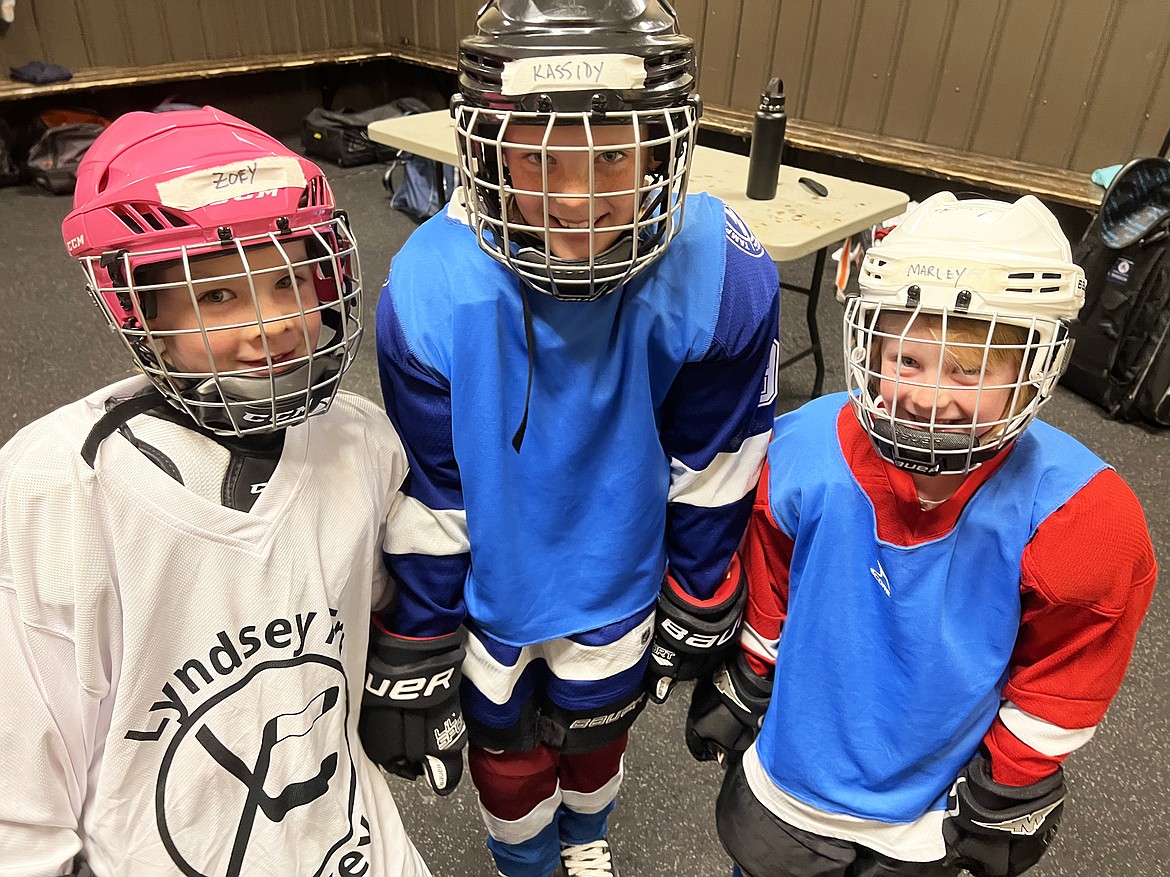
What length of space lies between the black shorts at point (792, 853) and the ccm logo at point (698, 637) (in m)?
0.21

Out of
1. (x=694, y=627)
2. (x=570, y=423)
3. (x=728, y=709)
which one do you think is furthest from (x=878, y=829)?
(x=570, y=423)

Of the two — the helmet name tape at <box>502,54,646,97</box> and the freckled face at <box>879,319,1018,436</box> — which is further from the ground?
the helmet name tape at <box>502,54,646,97</box>

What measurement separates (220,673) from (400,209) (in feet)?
13.9

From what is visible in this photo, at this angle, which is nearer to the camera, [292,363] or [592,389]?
[292,363]

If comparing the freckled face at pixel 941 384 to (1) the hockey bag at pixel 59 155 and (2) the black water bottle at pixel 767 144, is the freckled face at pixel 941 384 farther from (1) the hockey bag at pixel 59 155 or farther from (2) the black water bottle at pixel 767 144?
(1) the hockey bag at pixel 59 155

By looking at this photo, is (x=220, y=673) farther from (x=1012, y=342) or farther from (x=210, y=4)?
(x=210, y=4)

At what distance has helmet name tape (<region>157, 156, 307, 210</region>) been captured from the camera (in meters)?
0.78

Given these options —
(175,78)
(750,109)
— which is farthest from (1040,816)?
(175,78)

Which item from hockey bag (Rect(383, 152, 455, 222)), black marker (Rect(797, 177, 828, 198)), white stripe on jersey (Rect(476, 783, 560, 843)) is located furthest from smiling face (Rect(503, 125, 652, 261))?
hockey bag (Rect(383, 152, 455, 222))

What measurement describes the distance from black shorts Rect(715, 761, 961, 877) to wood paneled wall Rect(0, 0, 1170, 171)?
3.57 meters

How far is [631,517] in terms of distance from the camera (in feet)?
3.60

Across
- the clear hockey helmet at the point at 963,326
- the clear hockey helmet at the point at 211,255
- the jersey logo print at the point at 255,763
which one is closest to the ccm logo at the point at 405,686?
the jersey logo print at the point at 255,763

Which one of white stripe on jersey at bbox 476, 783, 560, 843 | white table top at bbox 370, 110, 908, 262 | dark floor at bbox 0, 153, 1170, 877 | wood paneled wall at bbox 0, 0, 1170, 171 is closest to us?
white stripe on jersey at bbox 476, 783, 560, 843

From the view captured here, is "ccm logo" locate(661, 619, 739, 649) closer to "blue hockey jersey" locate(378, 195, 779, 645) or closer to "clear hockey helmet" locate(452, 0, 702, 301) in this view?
"blue hockey jersey" locate(378, 195, 779, 645)
